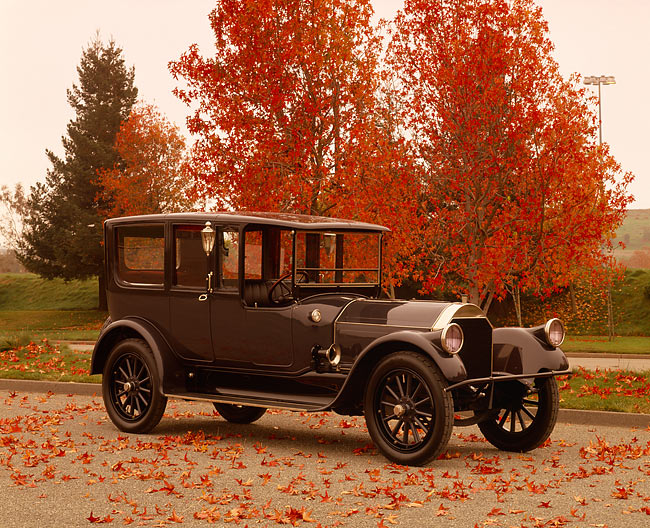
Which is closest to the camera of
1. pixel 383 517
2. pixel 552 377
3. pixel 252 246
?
pixel 383 517

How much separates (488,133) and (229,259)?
11649 millimetres

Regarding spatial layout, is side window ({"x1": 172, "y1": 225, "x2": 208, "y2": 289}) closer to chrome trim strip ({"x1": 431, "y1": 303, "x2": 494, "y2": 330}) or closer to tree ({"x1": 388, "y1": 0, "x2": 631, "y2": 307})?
chrome trim strip ({"x1": 431, "y1": 303, "x2": 494, "y2": 330})

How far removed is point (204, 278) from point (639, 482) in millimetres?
4696

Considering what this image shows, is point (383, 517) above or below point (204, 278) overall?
below

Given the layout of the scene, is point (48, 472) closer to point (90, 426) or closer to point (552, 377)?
point (90, 426)

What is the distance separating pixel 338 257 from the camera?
9.59 metres

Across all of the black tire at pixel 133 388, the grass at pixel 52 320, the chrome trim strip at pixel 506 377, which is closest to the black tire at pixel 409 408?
the chrome trim strip at pixel 506 377

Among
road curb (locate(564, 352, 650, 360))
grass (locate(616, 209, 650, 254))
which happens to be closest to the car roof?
road curb (locate(564, 352, 650, 360))

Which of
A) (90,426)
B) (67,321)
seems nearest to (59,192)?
(67,321)

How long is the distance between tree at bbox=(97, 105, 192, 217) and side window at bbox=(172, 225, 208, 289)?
97.9 feet

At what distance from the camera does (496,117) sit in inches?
753

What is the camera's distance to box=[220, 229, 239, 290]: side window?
9.14 metres

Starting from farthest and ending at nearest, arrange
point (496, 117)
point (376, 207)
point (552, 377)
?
point (376, 207)
point (496, 117)
point (552, 377)

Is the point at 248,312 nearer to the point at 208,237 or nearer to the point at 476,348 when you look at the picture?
the point at 208,237
